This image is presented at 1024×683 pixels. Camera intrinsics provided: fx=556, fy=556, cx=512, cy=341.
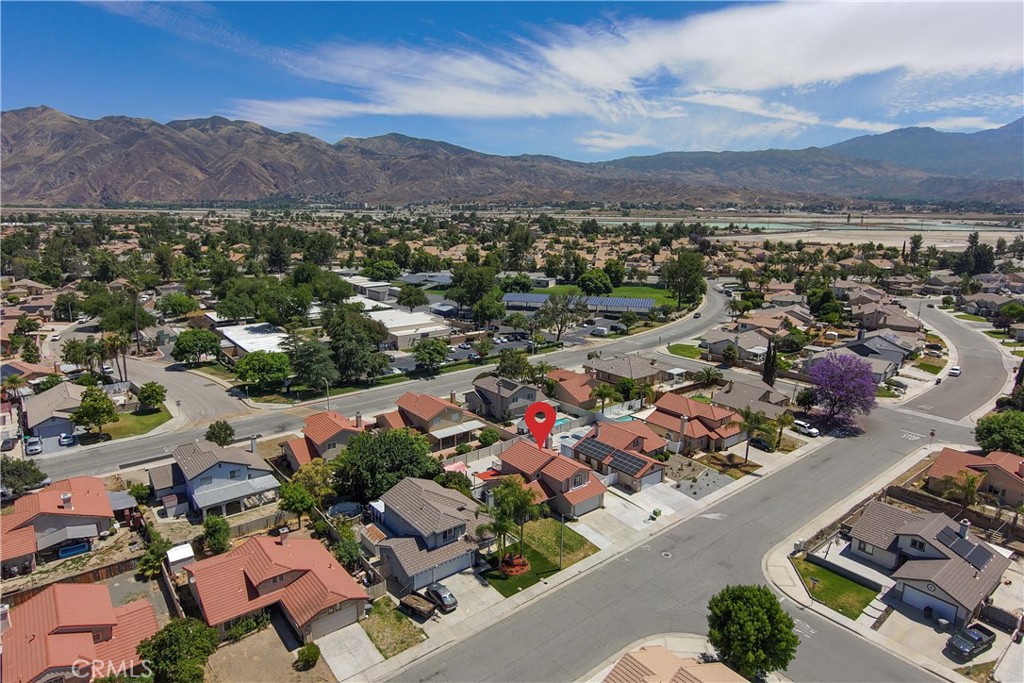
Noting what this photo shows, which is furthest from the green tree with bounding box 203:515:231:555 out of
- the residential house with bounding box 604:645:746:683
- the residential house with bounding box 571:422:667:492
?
the residential house with bounding box 571:422:667:492

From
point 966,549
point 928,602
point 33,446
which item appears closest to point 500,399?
point 928,602

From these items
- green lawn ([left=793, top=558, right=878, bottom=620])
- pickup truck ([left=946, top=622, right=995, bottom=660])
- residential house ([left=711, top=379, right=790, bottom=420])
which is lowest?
green lawn ([left=793, top=558, right=878, bottom=620])

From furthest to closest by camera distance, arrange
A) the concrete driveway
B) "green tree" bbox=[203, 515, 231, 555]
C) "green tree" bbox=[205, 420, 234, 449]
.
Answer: "green tree" bbox=[205, 420, 234, 449]
"green tree" bbox=[203, 515, 231, 555]
the concrete driveway

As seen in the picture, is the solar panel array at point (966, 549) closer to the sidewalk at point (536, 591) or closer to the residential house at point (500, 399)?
the sidewalk at point (536, 591)

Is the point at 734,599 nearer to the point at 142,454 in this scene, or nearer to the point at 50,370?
the point at 142,454

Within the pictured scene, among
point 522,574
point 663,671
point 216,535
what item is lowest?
point 522,574

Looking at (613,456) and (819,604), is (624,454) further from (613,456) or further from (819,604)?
(819,604)

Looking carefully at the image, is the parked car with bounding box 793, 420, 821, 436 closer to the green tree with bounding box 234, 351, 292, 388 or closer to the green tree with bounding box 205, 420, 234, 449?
the green tree with bounding box 205, 420, 234, 449

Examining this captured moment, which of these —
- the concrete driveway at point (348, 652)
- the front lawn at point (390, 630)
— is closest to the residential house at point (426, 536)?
the front lawn at point (390, 630)
